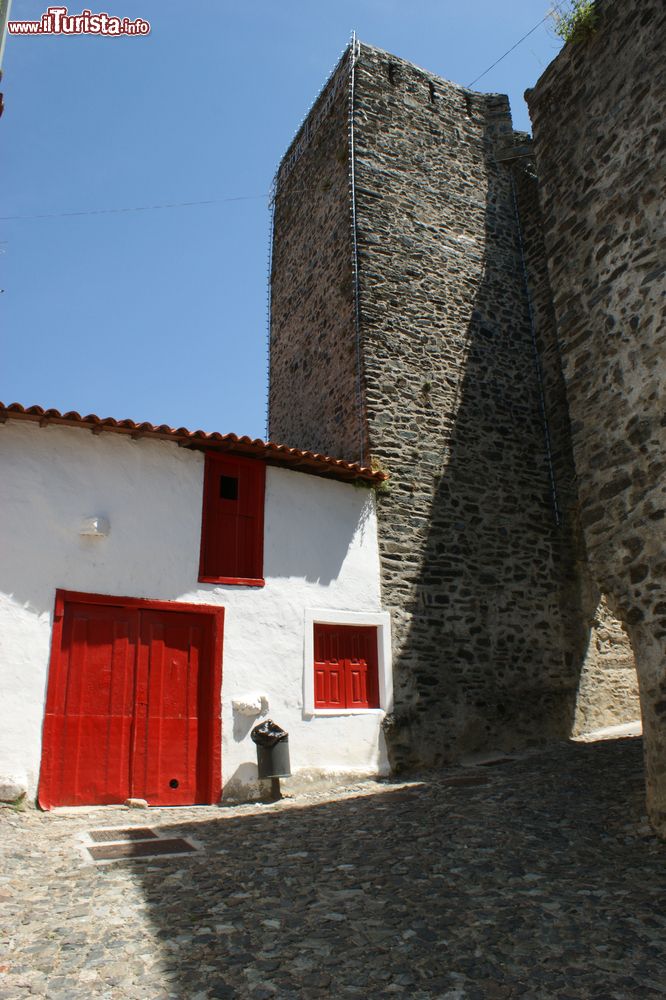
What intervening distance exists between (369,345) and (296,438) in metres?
2.47

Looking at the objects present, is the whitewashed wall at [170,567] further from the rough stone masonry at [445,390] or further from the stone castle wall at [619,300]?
the stone castle wall at [619,300]

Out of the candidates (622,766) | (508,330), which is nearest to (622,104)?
(508,330)

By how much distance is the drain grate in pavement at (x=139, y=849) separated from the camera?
4.95 m

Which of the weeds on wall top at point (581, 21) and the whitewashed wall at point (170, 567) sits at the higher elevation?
the weeds on wall top at point (581, 21)

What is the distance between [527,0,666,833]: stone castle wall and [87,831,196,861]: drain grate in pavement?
3582 mm

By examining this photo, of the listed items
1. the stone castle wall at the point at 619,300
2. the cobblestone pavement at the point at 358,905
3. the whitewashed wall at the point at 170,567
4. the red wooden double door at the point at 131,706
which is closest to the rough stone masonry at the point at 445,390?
the whitewashed wall at the point at 170,567

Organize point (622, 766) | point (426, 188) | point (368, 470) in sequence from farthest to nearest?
point (426, 188)
point (368, 470)
point (622, 766)

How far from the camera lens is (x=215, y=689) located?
771 cm

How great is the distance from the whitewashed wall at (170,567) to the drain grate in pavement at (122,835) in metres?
1.20

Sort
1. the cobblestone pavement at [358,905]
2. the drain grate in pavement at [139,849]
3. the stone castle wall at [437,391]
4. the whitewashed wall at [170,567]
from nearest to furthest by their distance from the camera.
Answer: the cobblestone pavement at [358,905] → the drain grate in pavement at [139,849] → the whitewashed wall at [170,567] → the stone castle wall at [437,391]

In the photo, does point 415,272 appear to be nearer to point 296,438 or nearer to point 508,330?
point 508,330

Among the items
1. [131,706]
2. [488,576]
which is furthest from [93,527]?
[488,576]

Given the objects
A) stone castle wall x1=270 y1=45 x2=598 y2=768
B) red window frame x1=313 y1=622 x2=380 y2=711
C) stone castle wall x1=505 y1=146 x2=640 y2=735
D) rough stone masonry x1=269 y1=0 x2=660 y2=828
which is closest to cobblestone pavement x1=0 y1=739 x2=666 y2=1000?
red window frame x1=313 y1=622 x2=380 y2=711

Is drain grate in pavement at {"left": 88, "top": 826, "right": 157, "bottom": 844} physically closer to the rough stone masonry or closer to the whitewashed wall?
the whitewashed wall
